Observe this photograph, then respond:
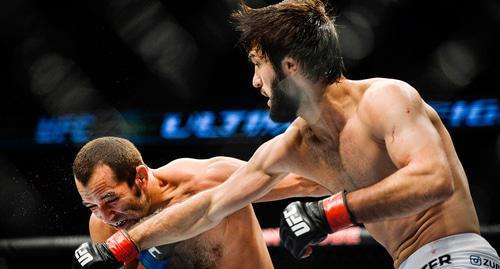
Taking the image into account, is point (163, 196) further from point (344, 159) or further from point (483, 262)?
point (483, 262)

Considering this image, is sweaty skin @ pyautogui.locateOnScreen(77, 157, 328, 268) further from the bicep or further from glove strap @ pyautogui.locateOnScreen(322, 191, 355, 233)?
glove strap @ pyautogui.locateOnScreen(322, 191, 355, 233)

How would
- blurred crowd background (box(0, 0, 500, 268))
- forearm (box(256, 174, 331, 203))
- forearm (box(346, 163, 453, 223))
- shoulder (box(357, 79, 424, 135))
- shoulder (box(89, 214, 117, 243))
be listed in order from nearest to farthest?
forearm (box(346, 163, 453, 223))
shoulder (box(357, 79, 424, 135))
forearm (box(256, 174, 331, 203))
shoulder (box(89, 214, 117, 243))
blurred crowd background (box(0, 0, 500, 268))

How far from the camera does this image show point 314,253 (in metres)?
3.29

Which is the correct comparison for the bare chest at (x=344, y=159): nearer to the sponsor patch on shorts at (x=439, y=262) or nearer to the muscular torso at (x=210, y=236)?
the sponsor patch on shorts at (x=439, y=262)

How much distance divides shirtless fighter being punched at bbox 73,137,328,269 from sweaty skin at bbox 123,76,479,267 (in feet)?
1.05

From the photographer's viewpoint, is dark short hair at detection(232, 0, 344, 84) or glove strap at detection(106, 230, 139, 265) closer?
dark short hair at detection(232, 0, 344, 84)

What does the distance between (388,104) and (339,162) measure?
0.28 metres

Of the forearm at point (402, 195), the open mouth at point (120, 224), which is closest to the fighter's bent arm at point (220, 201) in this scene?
the open mouth at point (120, 224)

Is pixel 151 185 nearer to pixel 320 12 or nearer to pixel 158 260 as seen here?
pixel 158 260

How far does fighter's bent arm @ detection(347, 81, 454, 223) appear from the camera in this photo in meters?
1.50

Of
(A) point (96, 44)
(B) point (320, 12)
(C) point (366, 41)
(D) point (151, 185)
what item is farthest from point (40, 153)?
(B) point (320, 12)

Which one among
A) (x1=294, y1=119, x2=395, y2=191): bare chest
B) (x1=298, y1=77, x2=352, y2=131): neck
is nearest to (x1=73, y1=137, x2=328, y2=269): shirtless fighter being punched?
(x1=294, y1=119, x2=395, y2=191): bare chest

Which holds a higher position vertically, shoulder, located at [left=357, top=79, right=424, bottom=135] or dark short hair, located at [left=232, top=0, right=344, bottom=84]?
dark short hair, located at [left=232, top=0, right=344, bottom=84]

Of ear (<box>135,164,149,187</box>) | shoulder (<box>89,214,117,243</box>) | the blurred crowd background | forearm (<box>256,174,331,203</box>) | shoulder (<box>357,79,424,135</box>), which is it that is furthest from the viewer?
the blurred crowd background
